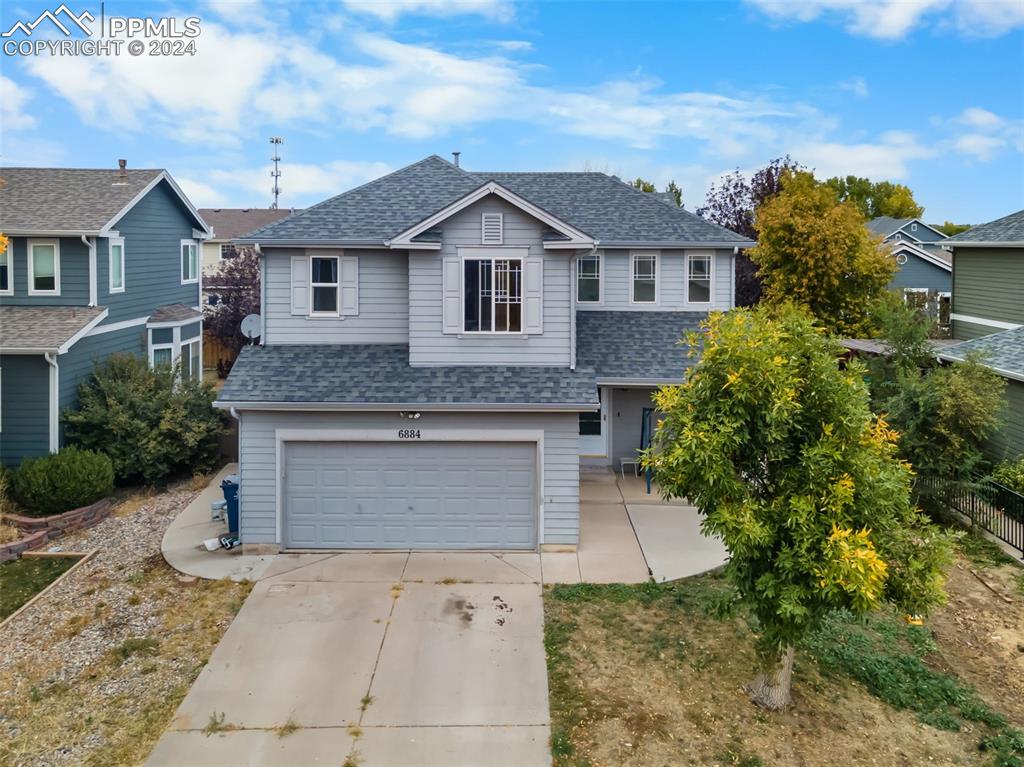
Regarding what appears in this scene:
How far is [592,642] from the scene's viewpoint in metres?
10.7

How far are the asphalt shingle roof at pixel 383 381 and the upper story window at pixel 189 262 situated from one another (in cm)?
1205

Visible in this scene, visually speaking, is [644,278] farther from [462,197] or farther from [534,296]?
[462,197]

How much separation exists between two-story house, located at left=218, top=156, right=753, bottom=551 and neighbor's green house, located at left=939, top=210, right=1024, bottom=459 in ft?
28.0

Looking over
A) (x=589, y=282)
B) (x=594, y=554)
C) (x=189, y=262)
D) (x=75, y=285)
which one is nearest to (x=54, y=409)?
(x=75, y=285)

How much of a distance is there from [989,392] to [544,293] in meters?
9.04

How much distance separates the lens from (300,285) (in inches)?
605

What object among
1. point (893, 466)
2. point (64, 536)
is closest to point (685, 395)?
point (893, 466)

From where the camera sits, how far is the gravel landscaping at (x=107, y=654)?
28.2 ft

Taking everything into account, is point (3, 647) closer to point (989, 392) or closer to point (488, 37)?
point (488, 37)

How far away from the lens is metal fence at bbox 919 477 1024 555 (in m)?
14.5

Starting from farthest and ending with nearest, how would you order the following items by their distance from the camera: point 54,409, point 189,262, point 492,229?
point 189,262 < point 54,409 < point 492,229

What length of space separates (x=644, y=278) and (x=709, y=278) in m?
1.58

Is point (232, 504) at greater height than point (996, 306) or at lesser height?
lesser

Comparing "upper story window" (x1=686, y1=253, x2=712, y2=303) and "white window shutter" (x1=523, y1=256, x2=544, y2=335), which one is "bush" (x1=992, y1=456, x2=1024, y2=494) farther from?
"white window shutter" (x1=523, y1=256, x2=544, y2=335)
